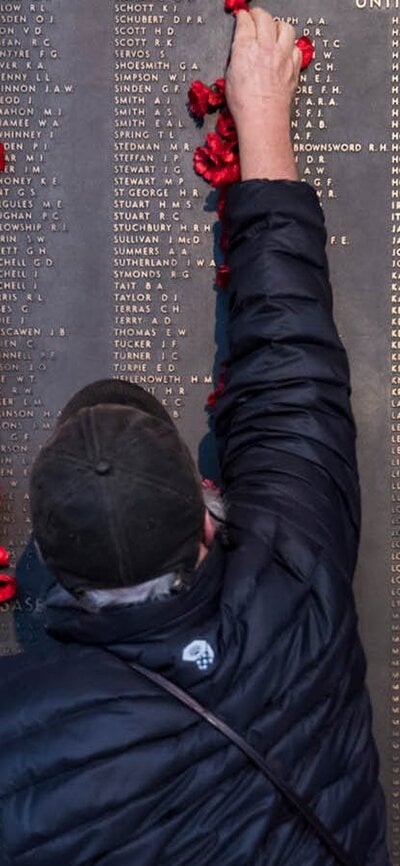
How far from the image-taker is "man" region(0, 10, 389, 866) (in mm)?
1472

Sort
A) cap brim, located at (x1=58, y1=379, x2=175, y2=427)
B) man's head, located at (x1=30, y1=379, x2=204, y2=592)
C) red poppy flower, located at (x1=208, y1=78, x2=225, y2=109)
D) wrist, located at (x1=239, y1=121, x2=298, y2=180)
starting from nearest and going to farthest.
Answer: man's head, located at (x1=30, y1=379, x2=204, y2=592), cap brim, located at (x1=58, y1=379, x2=175, y2=427), wrist, located at (x1=239, y1=121, x2=298, y2=180), red poppy flower, located at (x1=208, y1=78, x2=225, y2=109)

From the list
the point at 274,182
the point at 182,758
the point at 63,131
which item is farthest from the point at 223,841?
the point at 63,131

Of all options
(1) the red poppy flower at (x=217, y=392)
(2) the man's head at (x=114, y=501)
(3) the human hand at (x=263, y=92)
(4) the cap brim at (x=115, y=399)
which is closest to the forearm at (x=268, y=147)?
(3) the human hand at (x=263, y=92)

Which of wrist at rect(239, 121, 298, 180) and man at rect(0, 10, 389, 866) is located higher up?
wrist at rect(239, 121, 298, 180)

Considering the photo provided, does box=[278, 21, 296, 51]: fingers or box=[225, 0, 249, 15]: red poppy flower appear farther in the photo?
box=[225, 0, 249, 15]: red poppy flower

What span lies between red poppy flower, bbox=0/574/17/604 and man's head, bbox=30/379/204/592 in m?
0.93

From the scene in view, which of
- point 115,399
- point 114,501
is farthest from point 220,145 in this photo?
point 114,501

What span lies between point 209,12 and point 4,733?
1601mm

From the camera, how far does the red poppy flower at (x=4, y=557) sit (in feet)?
7.93

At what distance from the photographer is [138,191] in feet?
8.03

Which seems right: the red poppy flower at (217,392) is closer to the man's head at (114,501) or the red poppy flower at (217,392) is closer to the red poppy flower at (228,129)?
the red poppy flower at (228,129)

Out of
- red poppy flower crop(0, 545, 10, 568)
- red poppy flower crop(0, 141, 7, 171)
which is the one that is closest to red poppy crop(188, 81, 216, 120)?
red poppy flower crop(0, 141, 7, 171)

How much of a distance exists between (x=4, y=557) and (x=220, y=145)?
3.18 feet

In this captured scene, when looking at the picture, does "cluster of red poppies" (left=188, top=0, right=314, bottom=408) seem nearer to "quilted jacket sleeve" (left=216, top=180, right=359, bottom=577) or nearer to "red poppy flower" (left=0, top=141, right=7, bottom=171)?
"quilted jacket sleeve" (left=216, top=180, right=359, bottom=577)
